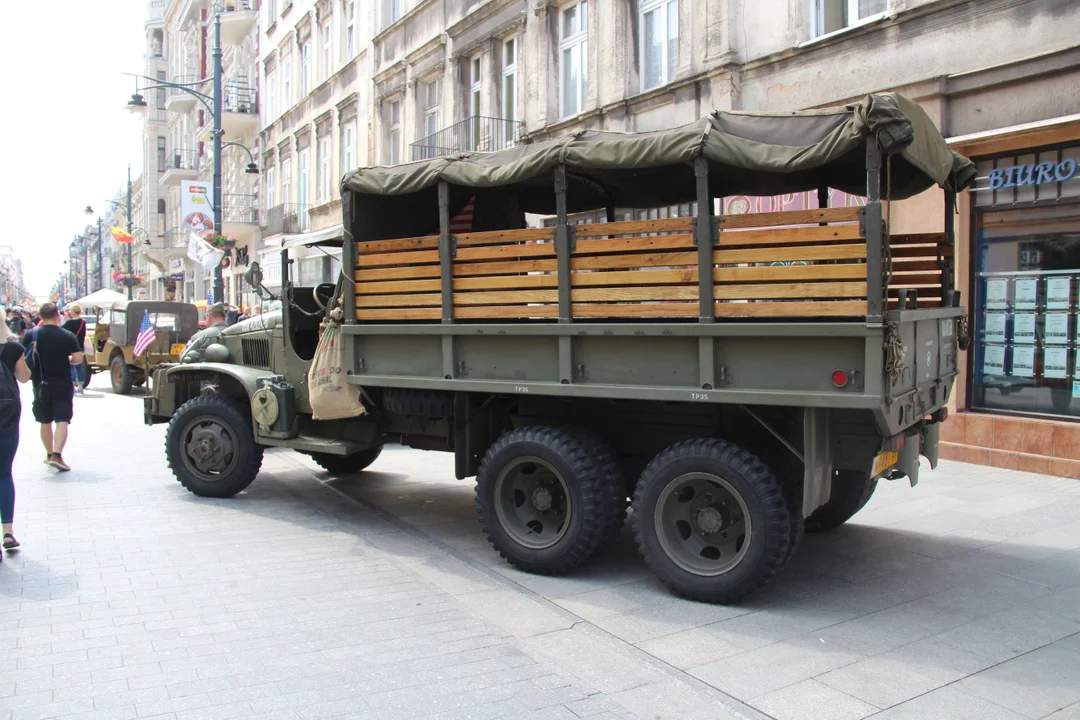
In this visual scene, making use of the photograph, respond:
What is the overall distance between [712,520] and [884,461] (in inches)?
41.1

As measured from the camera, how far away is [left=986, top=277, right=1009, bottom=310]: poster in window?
9.16 meters

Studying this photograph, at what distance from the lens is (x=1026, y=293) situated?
898 centimetres

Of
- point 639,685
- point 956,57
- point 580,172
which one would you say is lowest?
point 639,685

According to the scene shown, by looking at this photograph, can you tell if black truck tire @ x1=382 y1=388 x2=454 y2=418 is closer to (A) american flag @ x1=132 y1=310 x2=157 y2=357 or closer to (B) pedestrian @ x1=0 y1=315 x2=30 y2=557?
(B) pedestrian @ x1=0 y1=315 x2=30 y2=557

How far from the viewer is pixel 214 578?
544 centimetres

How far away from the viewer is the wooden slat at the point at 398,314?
6027 millimetres

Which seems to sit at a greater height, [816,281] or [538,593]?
[816,281]

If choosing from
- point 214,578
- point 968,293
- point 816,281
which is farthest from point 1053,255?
point 214,578

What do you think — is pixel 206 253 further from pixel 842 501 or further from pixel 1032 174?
pixel 842 501

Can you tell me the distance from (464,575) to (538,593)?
0.57 metres

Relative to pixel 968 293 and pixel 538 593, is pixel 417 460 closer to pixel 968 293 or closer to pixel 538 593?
pixel 538 593

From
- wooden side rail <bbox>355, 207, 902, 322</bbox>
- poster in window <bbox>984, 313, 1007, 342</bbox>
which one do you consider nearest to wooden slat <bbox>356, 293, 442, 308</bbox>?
wooden side rail <bbox>355, 207, 902, 322</bbox>

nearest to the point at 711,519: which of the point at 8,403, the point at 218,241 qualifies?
the point at 8,403

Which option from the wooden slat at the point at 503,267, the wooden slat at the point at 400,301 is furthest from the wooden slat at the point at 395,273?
the wooden slat at the point at 503,267
